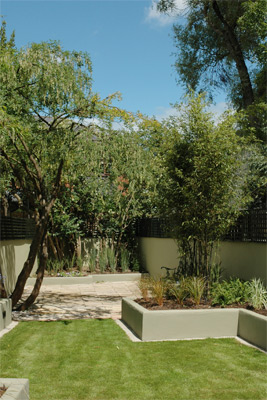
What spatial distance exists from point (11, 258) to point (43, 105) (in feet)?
14.2

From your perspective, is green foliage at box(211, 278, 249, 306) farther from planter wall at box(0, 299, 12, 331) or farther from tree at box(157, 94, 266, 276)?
planter wall at box(0, 299, 12, 331)

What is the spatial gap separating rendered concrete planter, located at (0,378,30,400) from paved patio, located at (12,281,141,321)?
3993 millimetres

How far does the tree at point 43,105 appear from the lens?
661 centimetres

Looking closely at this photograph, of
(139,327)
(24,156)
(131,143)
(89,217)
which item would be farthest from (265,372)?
(89,217)

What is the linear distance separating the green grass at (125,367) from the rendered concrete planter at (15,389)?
536mm

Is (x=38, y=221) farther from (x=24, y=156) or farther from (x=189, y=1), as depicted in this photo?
(x=189, y=1)

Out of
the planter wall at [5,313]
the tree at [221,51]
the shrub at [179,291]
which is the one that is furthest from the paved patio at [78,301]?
the tree at [221,51]

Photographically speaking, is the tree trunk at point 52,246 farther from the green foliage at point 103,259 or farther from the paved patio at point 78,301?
the paved patio at point 78,301

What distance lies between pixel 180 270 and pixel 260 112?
26.6 ft

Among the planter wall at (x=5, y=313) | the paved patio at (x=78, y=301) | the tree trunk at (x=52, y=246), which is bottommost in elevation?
the paved patio at (x=78, y=301)

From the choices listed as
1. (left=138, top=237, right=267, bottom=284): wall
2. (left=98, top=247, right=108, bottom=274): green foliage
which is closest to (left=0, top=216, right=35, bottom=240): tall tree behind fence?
(left=98, top=247, right=108, bottom=274): green foliage

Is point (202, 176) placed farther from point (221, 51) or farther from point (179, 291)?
point (221, 51)

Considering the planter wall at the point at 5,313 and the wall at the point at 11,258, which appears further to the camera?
the wall at the point at 11,258

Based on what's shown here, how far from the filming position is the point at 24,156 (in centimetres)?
798
